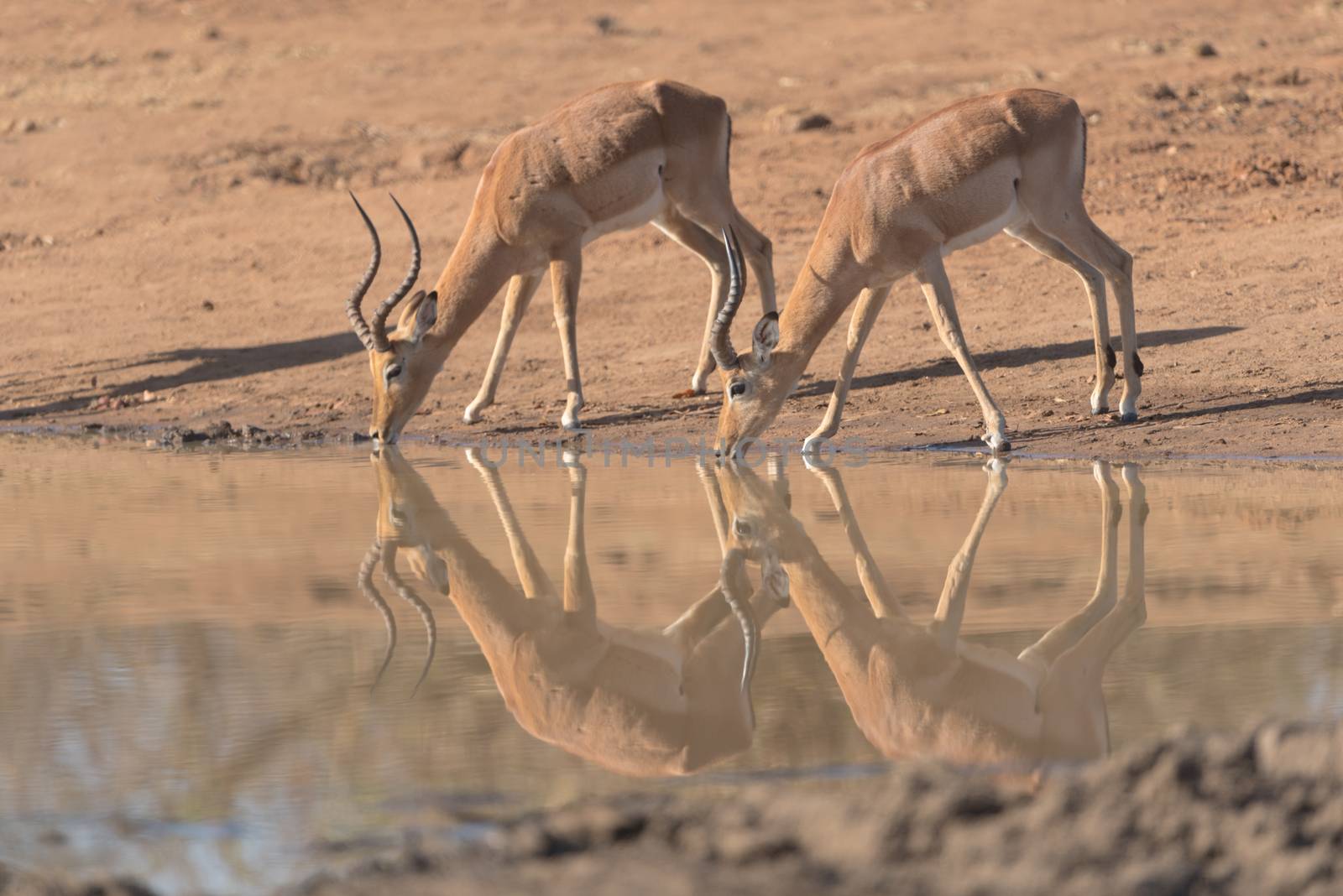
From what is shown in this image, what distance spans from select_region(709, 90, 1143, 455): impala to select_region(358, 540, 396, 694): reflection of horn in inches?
122

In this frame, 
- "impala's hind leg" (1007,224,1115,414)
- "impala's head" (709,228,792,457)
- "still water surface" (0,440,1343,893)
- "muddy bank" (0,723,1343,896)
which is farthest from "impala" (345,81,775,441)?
"muddy bank" (0,723,1343,896)

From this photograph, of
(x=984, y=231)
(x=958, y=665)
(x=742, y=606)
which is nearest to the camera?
(x=958, y=665)

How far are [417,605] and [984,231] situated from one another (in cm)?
518

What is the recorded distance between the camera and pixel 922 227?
33.5 ft

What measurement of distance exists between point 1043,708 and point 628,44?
20531mm

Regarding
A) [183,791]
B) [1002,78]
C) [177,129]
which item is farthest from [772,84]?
[183,791]

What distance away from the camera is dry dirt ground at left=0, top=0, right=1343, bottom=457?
12.2 m

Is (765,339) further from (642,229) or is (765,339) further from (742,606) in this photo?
(642,229)

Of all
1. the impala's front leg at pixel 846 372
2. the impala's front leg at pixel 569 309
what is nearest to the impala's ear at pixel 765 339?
the impala's front leg at pixel 846 372

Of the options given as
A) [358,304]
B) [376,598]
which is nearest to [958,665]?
[376,598]

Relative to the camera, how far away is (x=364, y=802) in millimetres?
3947

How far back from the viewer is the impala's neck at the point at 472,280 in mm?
11789

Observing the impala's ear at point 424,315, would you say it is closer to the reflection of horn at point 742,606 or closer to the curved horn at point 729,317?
the curved horn at point 729,317

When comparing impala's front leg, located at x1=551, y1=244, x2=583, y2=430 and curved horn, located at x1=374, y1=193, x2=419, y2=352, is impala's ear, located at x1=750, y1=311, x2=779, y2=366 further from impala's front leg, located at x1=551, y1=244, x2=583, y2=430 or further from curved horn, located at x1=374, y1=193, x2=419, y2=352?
curved horn, located at x1=374, y1=193, x2=419, y2=352
